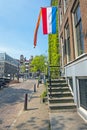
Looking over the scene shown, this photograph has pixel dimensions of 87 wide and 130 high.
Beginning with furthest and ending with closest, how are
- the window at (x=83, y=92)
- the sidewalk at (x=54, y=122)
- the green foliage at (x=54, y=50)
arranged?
the green foliage at (x=54, y=50) → the window at (x=83, y=92) → the sidewalk at (x=54, y=122)

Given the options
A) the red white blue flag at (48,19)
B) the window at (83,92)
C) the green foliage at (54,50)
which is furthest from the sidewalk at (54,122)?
the green foliage at (54,50)

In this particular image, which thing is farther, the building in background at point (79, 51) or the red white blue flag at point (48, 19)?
the red white blue flag at point (48, 19)

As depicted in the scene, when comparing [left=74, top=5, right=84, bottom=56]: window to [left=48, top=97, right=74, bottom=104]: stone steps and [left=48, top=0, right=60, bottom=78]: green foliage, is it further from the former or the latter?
[left=48, top=0, right=60, bottom=78]: green foliage

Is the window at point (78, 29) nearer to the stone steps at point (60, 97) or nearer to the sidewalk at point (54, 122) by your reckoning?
the stone steps at point (60, 97)

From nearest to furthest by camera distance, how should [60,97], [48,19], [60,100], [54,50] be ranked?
[60,100]
[60,97]
[48,19]
[54,50]

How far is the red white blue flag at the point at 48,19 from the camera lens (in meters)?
11.9

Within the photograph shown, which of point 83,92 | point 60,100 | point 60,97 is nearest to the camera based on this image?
point 83,92

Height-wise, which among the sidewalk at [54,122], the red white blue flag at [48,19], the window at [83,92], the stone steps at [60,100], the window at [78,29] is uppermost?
the red white blue flag at [48,19]

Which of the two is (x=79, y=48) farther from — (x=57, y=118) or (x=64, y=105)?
(x=57, y=118)

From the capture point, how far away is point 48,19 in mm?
12078

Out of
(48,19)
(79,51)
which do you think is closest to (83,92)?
(79,51)

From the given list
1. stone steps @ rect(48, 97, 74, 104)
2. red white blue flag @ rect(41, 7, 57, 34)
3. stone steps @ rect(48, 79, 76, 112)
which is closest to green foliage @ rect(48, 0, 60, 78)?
red white blue flag @ rect(41, 7, 57, 34)

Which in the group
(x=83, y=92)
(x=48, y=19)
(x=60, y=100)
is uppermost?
(x=48, y=19)

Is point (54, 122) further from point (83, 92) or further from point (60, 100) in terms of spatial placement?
point (60, 100)
